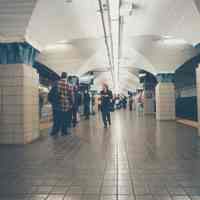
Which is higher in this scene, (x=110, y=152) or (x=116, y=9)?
(x=116, y=9)

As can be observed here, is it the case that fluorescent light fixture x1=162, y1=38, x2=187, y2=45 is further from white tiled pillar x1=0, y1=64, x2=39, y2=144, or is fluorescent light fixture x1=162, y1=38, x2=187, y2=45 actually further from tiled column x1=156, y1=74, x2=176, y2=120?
white tiled pillar x1=0, y1=64, x2=39, y2=144

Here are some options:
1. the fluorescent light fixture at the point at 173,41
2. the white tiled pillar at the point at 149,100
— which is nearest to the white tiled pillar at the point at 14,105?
the fluorescent light fixture at the point at 173,41

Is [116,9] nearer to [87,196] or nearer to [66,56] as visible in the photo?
[87,196]

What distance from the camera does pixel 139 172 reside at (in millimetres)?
3271

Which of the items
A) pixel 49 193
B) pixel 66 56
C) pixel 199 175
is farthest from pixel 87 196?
pixel 66 56

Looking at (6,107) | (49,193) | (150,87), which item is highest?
(150,87)

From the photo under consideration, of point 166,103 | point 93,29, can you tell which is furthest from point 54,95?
point 166,103

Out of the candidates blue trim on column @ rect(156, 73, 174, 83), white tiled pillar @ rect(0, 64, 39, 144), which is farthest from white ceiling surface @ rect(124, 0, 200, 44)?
blue trim on column @ rect(156, 73, 174, 83)

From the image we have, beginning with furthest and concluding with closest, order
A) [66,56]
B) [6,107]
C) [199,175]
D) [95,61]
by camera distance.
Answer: [95,61] → [66,56] → [6,107] → [199,175]

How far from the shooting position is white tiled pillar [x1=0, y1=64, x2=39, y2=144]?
5.87 metres

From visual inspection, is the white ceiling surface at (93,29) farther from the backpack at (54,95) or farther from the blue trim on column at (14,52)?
the backpack at (54,95)

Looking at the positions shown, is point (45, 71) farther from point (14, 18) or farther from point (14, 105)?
point (14, 18)

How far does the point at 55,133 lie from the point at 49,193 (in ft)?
15.4

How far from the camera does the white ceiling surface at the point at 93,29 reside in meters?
5.44
